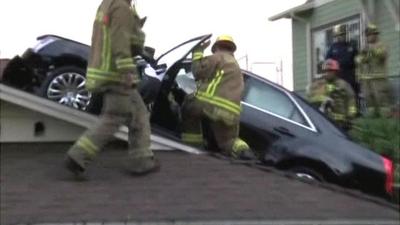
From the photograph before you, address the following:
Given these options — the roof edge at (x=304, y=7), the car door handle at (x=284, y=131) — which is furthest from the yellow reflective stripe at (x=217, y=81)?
the roof edge at (x=304, y=7)

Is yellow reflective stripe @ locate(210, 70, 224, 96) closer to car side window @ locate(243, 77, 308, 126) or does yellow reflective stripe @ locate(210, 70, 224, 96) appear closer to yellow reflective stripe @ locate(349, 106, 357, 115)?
car side window @ locate(243, 77, 308, 126)

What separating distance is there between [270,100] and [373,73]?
3.29 metres

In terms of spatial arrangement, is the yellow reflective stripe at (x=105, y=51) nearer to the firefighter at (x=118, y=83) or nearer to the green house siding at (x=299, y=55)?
the firefighter at (x=118, y=83)

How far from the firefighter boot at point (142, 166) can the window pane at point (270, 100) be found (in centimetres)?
258

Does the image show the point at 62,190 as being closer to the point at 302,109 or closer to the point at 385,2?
the point at 302,109

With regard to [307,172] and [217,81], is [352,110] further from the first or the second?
[217,81]

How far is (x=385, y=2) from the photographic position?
658 inches

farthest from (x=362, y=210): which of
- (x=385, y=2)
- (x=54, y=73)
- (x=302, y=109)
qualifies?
(x=385, y=2)

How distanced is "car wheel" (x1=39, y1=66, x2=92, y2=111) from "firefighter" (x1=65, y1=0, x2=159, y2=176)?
2.38 m

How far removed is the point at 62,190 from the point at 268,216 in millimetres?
1627

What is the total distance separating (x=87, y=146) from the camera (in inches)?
286

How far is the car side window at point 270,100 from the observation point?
979 centimetres

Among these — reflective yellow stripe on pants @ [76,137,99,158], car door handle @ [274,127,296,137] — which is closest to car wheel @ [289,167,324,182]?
car door handle @ [274,127,296,137]

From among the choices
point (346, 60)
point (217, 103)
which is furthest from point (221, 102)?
point (346, 60)
